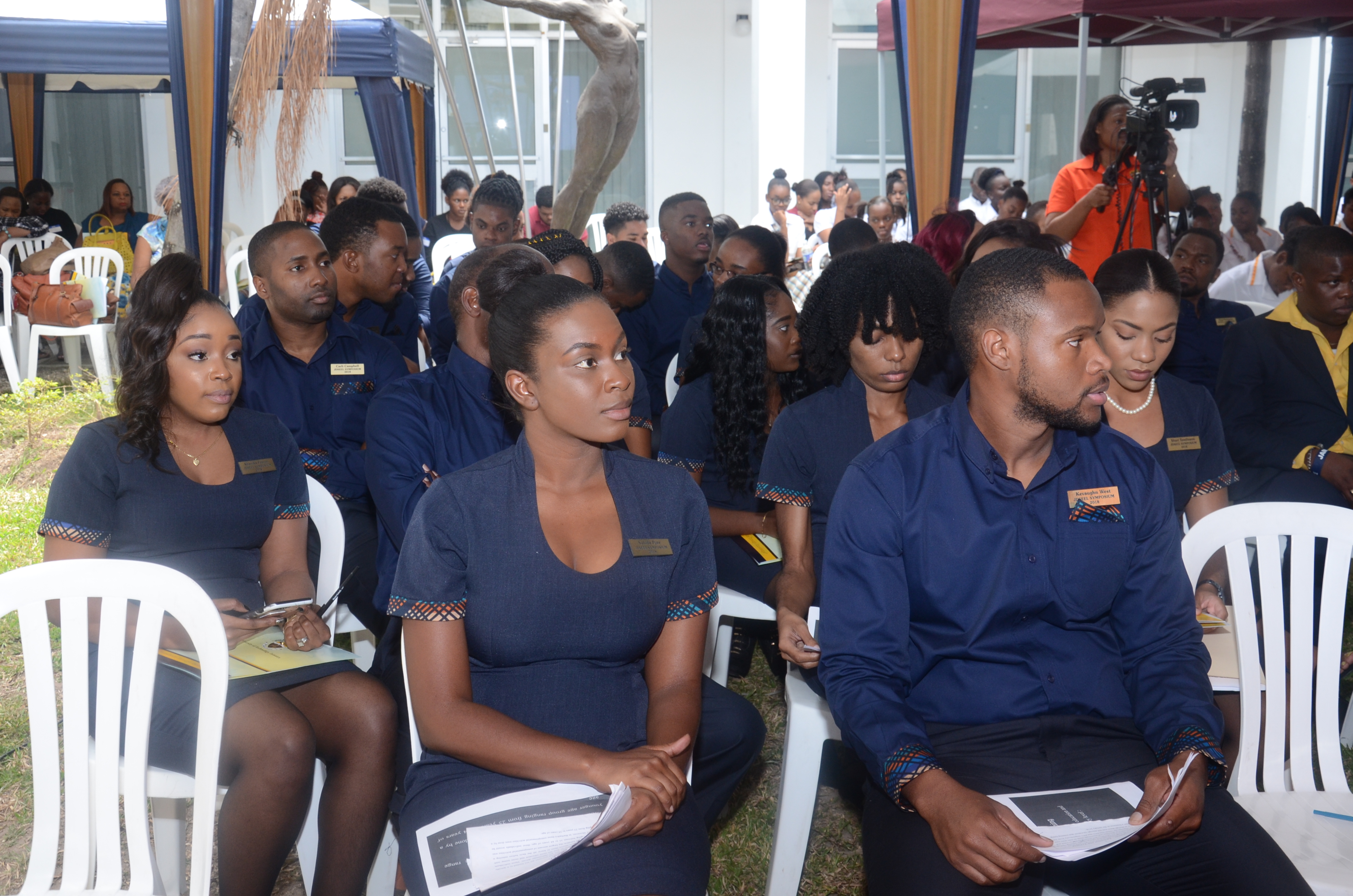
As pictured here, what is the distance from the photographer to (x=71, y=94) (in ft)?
39.5

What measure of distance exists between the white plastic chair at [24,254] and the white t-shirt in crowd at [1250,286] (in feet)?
22.6

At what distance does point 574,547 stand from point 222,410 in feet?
3.04

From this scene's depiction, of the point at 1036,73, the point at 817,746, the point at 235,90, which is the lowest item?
the point at 817,746

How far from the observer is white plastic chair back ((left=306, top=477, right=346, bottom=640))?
7.72 feet

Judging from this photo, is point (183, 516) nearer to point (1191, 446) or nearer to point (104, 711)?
point (104, 711)

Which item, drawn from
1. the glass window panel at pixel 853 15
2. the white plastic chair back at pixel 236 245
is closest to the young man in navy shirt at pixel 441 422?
the white plastic chair back at pixel 236 245

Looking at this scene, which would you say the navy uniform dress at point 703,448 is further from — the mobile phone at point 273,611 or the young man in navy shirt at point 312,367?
the mobile phone at point 273,611

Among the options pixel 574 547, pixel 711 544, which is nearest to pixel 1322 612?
pixel 711 544

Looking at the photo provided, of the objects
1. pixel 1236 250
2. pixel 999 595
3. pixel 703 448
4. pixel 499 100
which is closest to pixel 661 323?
pixel 703 448

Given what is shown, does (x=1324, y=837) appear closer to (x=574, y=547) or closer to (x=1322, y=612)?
(x=1322, y=612)

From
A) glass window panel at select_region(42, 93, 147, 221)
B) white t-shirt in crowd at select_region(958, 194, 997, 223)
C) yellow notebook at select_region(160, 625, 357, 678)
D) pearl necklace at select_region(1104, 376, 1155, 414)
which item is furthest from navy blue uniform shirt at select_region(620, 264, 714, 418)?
glass window panel at select_region(42, 93, 147, 221)

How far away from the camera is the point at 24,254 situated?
7.68 meters

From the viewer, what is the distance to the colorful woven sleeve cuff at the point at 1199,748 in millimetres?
1496

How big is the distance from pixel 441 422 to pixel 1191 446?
64.8 inches
